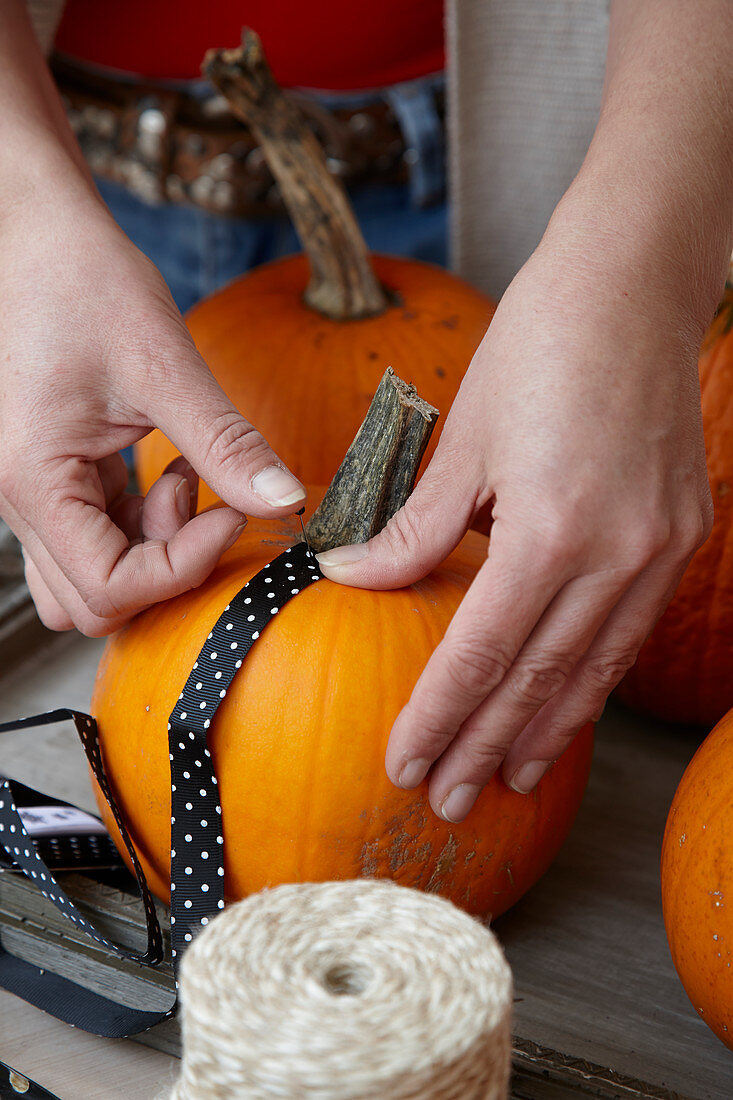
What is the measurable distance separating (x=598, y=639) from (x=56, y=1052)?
0.45 metres

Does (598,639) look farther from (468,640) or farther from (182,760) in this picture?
(182,760)

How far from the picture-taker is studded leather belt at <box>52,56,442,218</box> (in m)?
1.35

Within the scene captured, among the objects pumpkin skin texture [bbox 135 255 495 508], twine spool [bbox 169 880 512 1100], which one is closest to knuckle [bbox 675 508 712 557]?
twine spool [bbox 169 880 512 1100]

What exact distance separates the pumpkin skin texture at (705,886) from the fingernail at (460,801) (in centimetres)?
15

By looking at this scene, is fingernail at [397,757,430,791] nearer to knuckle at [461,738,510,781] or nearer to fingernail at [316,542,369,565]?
knuckle at [461,738,510,781]

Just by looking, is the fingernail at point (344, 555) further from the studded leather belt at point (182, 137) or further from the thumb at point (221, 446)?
Result: the studded leather belt at point (182, 137)

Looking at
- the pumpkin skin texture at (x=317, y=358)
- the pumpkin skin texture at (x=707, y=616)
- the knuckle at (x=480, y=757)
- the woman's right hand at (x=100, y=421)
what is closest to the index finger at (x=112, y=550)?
the woman's right hand at (x=100, y=421)

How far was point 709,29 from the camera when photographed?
27.9 inches

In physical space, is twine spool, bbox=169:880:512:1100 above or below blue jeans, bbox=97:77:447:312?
below

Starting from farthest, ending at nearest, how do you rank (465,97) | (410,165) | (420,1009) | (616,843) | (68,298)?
1. (410,165)
2. (465,97)
3. (616,843)
4. (68,298)
5. (420,1009)

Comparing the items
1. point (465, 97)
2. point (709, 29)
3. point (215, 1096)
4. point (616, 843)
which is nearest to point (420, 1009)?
point (215, 1096)

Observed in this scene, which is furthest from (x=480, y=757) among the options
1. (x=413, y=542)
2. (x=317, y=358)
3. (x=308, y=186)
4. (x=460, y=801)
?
(x=308, y=186)

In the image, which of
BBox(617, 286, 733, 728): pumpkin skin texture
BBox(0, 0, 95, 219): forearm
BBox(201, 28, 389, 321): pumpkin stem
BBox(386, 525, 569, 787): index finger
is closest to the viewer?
BBox(386, 525, 569, 787): index finger

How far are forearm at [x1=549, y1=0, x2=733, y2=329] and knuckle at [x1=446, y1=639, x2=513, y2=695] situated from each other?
9.3 inches
